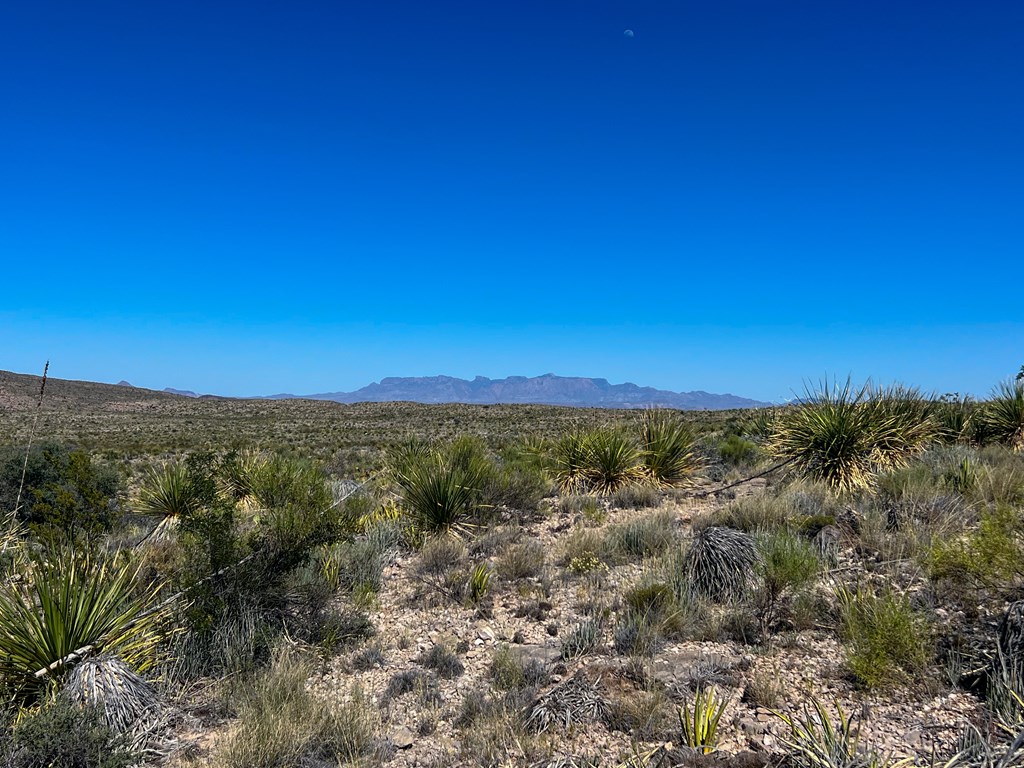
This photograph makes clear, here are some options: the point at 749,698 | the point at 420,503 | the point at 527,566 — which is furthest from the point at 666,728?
the point at 420,503

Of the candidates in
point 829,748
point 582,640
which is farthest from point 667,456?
point 829,748

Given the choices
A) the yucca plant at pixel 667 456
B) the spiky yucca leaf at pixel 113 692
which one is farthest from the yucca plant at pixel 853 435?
the spiky yucca leaf at pixel 113 692

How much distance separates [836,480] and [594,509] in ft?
12.4

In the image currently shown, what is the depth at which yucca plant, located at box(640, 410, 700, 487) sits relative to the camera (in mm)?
11977

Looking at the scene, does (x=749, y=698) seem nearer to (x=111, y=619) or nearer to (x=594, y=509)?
(x=111, y=619)

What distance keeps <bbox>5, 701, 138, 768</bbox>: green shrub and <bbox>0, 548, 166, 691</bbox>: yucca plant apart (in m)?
0.63

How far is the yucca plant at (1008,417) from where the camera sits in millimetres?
11672

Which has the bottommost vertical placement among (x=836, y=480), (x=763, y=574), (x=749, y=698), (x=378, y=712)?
(x=378, y=712)

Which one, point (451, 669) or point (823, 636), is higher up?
point (823, 636)

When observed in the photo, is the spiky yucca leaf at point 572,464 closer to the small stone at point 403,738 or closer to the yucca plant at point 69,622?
the small stone at point 403,738

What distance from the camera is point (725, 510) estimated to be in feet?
27.8

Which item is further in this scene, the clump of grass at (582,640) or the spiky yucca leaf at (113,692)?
the clump of grass at (582,640)

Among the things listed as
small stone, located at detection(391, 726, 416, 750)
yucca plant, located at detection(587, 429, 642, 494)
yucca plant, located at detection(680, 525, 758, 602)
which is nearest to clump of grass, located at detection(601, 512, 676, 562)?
yucca plant, located at detection(680, 525, 758, 602)

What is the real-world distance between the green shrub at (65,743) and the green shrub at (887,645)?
Result: 4.80m
